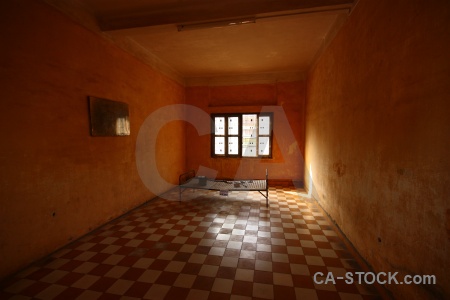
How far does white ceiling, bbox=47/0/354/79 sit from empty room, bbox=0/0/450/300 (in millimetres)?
→ 33

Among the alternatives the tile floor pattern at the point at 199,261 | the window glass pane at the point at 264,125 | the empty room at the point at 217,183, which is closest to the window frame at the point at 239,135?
the window glass pane at the point at 264,125

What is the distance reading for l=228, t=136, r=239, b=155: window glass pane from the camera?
23.5ft

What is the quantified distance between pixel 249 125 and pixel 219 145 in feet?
4.02

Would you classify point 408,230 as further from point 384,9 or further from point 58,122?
point 58,122

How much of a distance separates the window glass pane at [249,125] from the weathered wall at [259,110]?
23 cm

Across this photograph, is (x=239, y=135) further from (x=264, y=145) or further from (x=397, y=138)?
(x=397, y=138)

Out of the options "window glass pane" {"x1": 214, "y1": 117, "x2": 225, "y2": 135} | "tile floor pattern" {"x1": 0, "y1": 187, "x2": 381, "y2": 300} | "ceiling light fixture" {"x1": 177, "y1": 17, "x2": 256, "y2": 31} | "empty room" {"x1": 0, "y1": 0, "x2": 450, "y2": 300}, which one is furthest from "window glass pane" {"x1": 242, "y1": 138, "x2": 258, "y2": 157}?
"ceiling light fixture" {"x1": 177, "y1": 17, "x2": 256, "y2": 31}

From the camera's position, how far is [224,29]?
3.88 meters

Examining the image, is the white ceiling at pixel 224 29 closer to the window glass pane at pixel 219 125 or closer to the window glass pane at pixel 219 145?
the window glass pane at pixel 219 125

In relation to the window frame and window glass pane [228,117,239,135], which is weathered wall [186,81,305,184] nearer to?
the window frame

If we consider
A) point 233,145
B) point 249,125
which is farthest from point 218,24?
point 233,145

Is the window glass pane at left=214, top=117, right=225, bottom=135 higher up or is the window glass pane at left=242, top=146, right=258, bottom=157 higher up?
the window glass pane at left=214, top=117, right=225, bottom=135

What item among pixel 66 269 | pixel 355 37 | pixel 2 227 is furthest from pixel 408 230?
pixel 2 227

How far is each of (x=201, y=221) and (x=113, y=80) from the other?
305 centimetres
